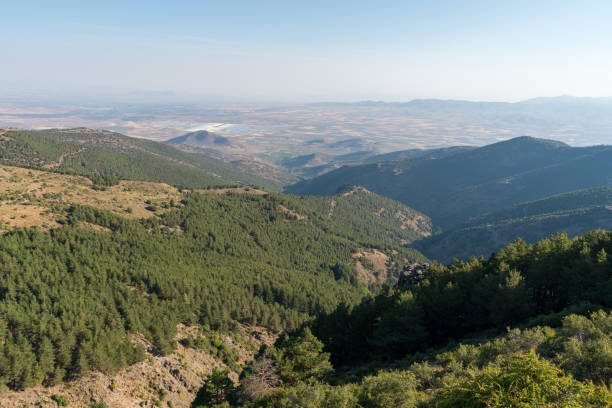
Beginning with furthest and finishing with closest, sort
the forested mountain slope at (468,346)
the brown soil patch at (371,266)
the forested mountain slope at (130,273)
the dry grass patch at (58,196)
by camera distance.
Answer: the brown soil patch at (371,266), the dry grass patch at (58,196), the forested mountain slope at (130,273), the forested mountain slope at (468,346)

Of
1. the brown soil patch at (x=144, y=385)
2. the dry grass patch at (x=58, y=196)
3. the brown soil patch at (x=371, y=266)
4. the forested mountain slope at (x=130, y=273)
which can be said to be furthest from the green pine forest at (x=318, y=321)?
the brown soil patch at (x=371, y=266)

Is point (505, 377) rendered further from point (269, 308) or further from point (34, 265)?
point (34, 265)

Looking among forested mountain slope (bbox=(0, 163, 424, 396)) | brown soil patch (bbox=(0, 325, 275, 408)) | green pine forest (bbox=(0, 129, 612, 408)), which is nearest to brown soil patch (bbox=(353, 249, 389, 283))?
forested mountain slope (bbox=(0, 163, 424, 396))

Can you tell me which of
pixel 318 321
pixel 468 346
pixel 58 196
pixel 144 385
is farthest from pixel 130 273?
pixel 468 346

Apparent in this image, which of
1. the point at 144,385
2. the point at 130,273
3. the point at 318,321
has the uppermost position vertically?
the point at 130,273

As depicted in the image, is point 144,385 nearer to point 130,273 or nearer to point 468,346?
point 130,273

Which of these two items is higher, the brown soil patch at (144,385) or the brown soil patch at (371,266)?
the brown soil patch at (144,385)

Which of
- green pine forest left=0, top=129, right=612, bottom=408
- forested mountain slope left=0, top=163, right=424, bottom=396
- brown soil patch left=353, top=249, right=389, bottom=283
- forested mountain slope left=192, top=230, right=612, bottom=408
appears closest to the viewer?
forested mountain slope left=192, top=230, right=612, bottom=408

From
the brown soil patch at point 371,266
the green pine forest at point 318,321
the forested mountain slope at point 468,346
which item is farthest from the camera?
the brown soil patch at point 371,266

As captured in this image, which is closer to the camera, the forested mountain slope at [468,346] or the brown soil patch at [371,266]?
the forested mountain slope at [468,346]

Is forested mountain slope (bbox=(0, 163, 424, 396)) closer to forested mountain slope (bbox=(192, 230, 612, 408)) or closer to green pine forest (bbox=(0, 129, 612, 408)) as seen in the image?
green pine forest (bbox=(0, 129, 612, 408))

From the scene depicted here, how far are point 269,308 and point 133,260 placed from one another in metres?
40.4

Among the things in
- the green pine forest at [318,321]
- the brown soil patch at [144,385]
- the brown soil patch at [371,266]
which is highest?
the green pine forest at [318,321]

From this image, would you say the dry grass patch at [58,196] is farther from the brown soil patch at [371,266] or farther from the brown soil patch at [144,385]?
the brown soil patch at [371,266]
